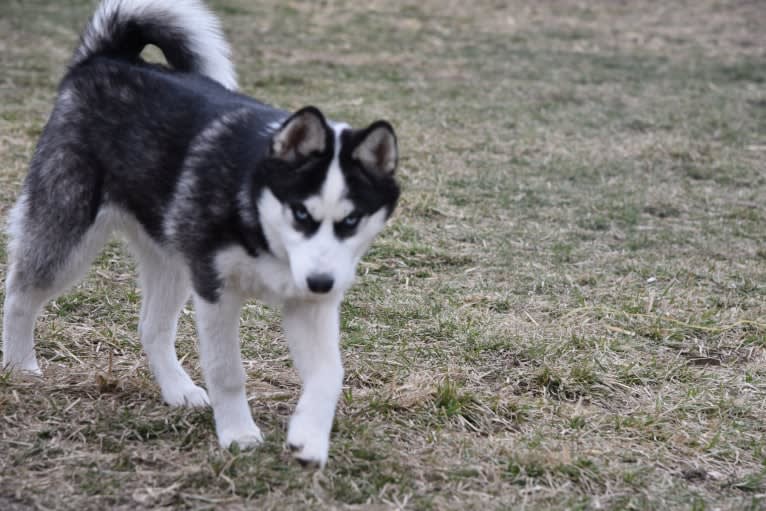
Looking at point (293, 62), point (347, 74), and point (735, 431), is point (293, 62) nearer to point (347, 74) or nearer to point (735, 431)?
point (347, 74)

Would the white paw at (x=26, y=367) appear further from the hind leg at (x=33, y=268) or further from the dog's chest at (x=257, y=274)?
the dog's chest at (x=257, y=274)

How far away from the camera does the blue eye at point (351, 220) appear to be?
3.11 meters

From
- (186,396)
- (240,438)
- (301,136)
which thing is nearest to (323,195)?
(301,136)

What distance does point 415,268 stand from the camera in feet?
18.6

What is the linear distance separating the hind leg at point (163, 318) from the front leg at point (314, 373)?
59 cm

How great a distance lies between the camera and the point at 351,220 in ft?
10.3

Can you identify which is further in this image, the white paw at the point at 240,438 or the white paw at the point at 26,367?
the white paw at the point at 26,367

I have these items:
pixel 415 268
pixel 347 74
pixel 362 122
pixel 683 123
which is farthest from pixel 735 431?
pixel 347 74

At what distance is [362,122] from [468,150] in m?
0.95

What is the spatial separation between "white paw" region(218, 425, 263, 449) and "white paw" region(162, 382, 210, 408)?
0.37 metres

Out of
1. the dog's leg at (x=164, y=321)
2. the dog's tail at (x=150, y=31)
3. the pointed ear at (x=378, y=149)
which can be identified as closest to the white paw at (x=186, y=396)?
the dog's leg at (x=164, y=321)

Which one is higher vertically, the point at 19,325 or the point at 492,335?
the point at 19,325

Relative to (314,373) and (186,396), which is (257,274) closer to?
(314,373)

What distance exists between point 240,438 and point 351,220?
86cm
